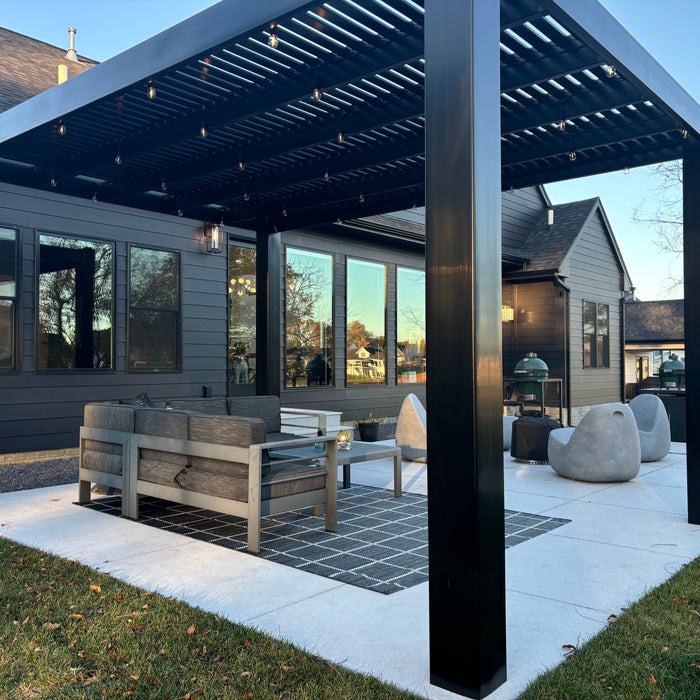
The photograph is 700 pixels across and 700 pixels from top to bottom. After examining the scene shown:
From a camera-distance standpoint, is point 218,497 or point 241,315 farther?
point 241,315

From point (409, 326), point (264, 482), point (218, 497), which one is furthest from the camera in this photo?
point (409, 326)

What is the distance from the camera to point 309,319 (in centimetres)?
1077

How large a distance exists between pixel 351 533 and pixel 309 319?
20.7 feet

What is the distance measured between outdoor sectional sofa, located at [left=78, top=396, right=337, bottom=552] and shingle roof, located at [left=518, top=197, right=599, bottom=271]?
36.2 feet

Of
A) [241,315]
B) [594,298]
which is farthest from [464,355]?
[594,298]

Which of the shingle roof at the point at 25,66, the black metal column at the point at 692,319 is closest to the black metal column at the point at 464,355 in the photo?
the black metal column at the point at 692,319

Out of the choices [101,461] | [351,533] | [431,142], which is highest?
[431,142]

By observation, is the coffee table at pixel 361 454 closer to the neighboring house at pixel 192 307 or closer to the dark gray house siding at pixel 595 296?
the neighboring house at pixel 192 307

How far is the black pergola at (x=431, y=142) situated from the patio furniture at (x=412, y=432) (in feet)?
5.54

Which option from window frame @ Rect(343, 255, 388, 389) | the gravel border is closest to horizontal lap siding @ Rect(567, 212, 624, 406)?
window frame @ Rect(343, 255, 388, 389)

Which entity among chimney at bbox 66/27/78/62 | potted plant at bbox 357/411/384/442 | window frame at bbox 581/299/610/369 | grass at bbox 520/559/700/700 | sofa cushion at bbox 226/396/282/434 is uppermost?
chimney at bbox 66/27/78/62

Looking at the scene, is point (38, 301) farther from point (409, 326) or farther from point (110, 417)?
point (409, 326)

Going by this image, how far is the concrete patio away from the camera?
285cm

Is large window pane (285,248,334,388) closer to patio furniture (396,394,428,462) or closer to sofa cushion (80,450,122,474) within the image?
patio furniture (396,394,428,462)
